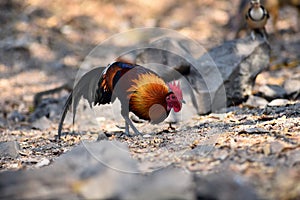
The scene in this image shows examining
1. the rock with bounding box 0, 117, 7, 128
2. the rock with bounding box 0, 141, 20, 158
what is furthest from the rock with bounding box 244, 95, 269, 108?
the rock with bounding box 0, 117, 7, 128

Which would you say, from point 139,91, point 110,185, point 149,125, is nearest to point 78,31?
point 149,125

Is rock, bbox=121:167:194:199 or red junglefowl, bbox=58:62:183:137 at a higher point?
red junglefowl, bbox=58:62:183:137

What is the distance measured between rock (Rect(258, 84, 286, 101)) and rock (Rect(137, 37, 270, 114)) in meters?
0.18

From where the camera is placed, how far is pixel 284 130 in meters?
3.67

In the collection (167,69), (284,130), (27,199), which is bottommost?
(27,199)

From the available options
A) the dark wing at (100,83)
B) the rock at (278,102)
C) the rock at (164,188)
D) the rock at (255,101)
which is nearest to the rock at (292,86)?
the rock at (255,101)

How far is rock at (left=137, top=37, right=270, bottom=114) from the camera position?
20.0 feet

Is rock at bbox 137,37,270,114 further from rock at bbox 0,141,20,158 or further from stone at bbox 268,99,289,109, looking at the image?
rock at bbox 0,141,20,158

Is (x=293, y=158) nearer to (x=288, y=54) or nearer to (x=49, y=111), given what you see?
(x=49, y=111)

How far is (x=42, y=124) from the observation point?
6.04 metres

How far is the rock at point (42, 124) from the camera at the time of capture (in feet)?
19.5

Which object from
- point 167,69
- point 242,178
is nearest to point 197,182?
point 242,178

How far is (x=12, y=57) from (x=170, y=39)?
390 cm

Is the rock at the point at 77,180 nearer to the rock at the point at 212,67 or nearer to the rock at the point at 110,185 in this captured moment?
the rock at the point at 110,185
